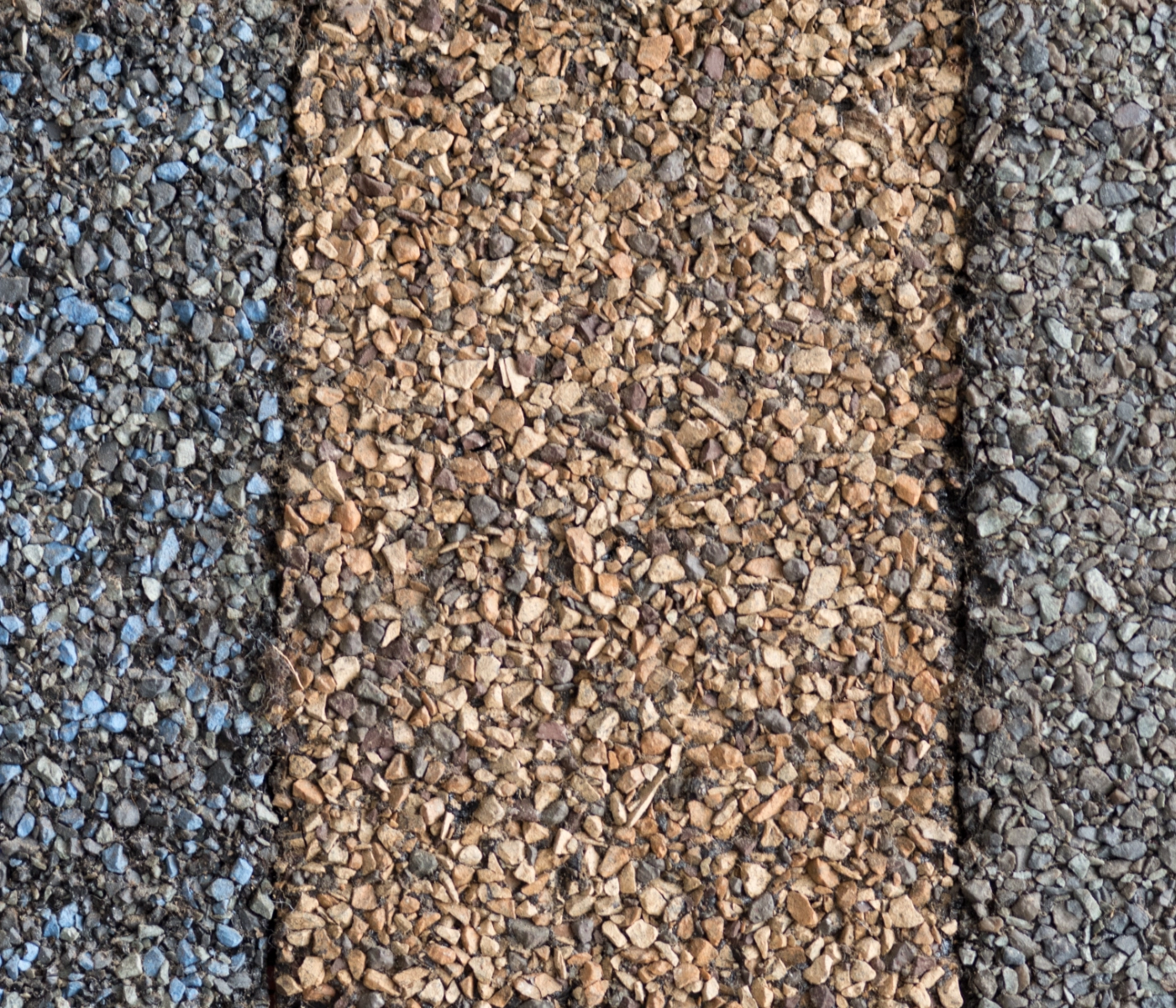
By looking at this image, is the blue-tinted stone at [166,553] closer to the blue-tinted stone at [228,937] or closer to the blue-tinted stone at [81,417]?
the blue-tinted stone at [81,417]

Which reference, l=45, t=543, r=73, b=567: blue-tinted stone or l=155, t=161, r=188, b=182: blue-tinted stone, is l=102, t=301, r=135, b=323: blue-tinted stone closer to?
l=155, t=161, r=188, b=182: blue-tinted stone

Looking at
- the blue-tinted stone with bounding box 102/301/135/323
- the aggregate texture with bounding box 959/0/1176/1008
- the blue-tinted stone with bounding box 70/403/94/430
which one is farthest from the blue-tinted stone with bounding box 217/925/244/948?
the aggregate texture with bounding box 959/0/1176/1008

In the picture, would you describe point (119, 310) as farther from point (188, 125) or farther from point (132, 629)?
point (132, 629)

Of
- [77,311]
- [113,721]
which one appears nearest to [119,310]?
[77,311]

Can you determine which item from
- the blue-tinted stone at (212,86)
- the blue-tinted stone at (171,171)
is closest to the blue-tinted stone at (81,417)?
the blue-tinted stone at (171,171)

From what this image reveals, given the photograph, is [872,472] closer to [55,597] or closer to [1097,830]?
[1097,830]

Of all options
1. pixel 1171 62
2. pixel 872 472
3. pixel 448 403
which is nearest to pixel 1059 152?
pixel 1171 62
